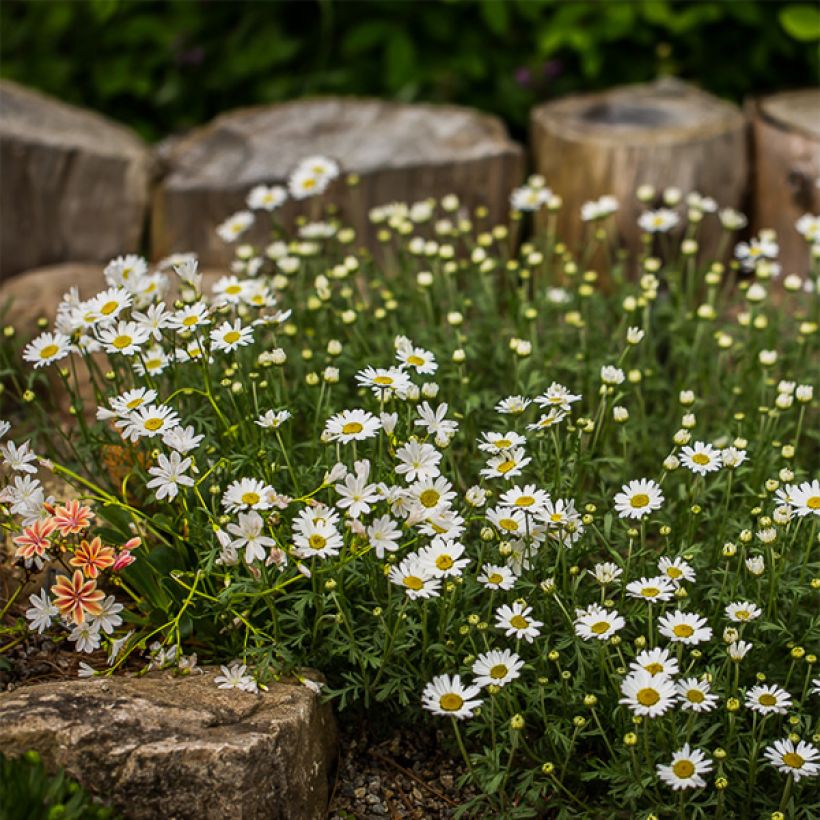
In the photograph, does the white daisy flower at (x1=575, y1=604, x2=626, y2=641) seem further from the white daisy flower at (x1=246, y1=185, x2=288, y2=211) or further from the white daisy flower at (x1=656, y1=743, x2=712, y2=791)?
the white daisy flower at (x1=246, y1=185, x2=288, y2=211)

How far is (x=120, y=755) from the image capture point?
97.9 inches

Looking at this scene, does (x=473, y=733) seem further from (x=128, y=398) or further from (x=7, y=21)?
(x=7, y=21)

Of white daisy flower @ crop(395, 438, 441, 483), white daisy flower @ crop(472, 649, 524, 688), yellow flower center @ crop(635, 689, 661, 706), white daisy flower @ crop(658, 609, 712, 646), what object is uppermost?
white daisy flower @ crop(395, 438, 441, 483)

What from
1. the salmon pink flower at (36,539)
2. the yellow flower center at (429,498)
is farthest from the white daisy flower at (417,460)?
the salmon pink flower at (36,539)

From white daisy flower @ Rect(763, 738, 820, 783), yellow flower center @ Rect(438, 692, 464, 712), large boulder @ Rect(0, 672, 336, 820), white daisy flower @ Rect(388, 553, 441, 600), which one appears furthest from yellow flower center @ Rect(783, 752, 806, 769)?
large boulder @ Rect(0, 672, 336, 820)

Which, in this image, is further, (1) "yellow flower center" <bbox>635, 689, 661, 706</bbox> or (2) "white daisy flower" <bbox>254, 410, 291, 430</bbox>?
(2) "white daisy flower" <bbox>254, 410, 291, 430</bbox>

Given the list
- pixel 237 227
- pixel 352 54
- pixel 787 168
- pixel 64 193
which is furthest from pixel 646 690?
pixel 352 54

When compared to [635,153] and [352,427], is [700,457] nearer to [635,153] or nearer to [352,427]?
[352,427]

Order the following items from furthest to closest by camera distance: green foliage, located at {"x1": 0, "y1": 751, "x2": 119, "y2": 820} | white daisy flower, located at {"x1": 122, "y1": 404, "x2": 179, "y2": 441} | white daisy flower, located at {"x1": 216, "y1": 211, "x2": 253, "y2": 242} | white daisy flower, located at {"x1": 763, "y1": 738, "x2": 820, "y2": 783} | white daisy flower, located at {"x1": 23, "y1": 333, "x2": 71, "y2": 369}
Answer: white daisy flower, located at {"x1": 216, "y1": 211, "x2": 253, "y2": 242} → white daisy flower, located at {"x1": 23, "y1": 333, "x2": 71, "y2": 369} → white daisy flower, located at {"x1": 122, "y1": 404, "x2": 179, "y2": 441} → white daisy flower, located at {"x1": 763, "y1": 738, "x2": 820, "y2": 783} → green foliage, located at {"x1": 0, "y1": 751, "x2": 119, "y2": 820}

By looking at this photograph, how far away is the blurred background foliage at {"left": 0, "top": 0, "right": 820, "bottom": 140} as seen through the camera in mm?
5574

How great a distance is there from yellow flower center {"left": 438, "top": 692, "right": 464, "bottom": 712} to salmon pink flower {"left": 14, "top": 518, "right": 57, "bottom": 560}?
896 mm

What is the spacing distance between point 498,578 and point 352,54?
3.80m

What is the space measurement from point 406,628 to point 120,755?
0.66 meters

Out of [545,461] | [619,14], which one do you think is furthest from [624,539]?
[619,14]
